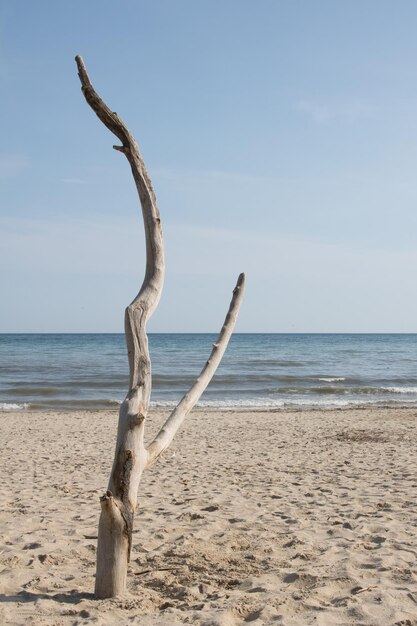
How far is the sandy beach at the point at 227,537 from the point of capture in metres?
4.06

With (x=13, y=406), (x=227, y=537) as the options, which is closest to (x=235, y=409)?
(x=13, y=406)

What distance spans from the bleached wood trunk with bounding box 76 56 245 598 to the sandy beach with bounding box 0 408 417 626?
288 millimetres

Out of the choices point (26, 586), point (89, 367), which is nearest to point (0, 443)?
point (26, 586)

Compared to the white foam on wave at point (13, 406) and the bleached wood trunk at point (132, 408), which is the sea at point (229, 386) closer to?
the white foam on wave at point (13, 406)

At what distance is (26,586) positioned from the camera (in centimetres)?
452

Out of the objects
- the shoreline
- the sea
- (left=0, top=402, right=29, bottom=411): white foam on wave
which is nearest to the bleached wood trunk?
the shoreline

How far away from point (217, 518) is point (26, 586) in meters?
2.35

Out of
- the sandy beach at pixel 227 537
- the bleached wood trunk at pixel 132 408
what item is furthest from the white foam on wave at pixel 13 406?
the bleached wood trunk at pixel 132 408

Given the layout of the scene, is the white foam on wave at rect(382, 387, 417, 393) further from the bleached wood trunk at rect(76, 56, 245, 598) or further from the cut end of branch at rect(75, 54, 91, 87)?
the cut end of branch at rect(75, 54, 91, 87)

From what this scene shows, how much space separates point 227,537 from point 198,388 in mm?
1614

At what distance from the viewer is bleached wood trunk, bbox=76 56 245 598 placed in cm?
407

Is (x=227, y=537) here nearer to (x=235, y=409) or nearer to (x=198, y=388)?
(x=198, y=388)

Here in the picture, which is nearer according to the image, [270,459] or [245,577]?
[245,577]

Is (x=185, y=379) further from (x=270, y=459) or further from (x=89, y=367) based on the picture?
(x=270, y=459)
